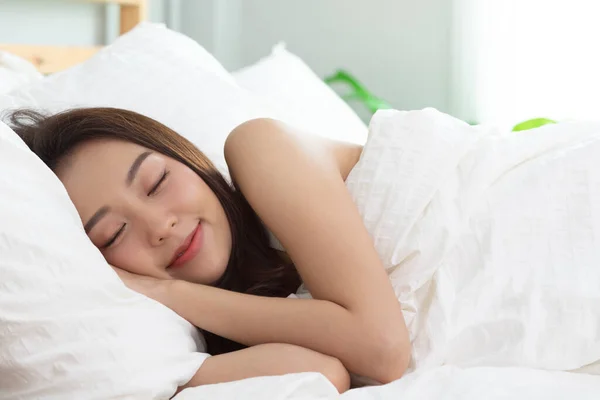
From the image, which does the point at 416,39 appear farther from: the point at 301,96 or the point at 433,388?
the point at 433,388

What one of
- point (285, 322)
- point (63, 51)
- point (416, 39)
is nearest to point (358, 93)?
point (416, 39)

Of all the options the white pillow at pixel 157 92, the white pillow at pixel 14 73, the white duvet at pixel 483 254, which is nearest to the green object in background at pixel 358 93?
the white pillow at pixel 157 92

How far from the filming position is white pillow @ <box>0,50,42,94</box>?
1638 mm

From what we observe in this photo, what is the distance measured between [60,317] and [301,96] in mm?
1268

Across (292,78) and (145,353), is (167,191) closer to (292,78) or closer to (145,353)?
(145,353)

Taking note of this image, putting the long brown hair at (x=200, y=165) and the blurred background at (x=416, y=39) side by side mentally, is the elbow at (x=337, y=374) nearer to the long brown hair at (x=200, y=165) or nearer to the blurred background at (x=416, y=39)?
the long brown hair at (x=200, y=165)

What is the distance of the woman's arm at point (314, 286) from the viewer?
990 mm

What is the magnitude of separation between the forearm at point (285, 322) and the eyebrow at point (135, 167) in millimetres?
163

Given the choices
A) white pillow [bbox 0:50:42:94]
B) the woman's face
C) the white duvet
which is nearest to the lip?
the woman's face

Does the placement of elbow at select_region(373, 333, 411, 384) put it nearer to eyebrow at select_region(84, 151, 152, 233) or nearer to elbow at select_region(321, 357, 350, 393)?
elbow at select_region(321, 357, 350, 393)

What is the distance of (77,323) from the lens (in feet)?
2.76

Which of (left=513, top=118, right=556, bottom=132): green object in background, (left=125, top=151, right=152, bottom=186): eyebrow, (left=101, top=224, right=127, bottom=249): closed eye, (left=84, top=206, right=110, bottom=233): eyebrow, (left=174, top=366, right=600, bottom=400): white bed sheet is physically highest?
(left=125, top=151, right=152, bottom=186): eyebrow

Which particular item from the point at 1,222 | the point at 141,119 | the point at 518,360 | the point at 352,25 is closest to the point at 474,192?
the point at 518,360

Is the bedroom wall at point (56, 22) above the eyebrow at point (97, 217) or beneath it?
above
